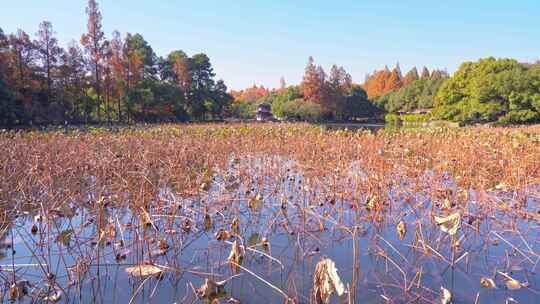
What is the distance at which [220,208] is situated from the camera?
4.20 metres

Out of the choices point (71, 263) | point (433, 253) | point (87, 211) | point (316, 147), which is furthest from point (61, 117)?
point (433, 253)

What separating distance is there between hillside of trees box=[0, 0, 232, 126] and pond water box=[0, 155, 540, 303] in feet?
58.4

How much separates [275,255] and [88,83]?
26.1 meters

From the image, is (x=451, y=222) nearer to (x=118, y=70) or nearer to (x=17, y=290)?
(x=17, y=290)

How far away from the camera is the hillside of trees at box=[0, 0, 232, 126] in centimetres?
2017

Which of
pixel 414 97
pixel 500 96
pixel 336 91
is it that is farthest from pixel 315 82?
pixel 500 96

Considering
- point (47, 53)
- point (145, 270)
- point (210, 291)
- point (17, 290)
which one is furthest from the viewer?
point (47, 53)

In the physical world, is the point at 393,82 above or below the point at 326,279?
above

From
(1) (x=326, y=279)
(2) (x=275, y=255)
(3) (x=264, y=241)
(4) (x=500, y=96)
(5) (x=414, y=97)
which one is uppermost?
(5) (x=414, y=97)

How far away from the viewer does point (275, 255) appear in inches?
124

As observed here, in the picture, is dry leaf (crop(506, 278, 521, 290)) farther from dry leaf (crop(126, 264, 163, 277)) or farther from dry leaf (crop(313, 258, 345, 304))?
dry leaf (crop(126, 264, 163, 277))

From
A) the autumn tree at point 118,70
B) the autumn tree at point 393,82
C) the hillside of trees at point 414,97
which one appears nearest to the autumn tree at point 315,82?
the hillside of trees at point 414,97

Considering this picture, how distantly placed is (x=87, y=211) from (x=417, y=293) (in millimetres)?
3684

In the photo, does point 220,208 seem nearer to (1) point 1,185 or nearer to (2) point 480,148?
(1) point 1,185
